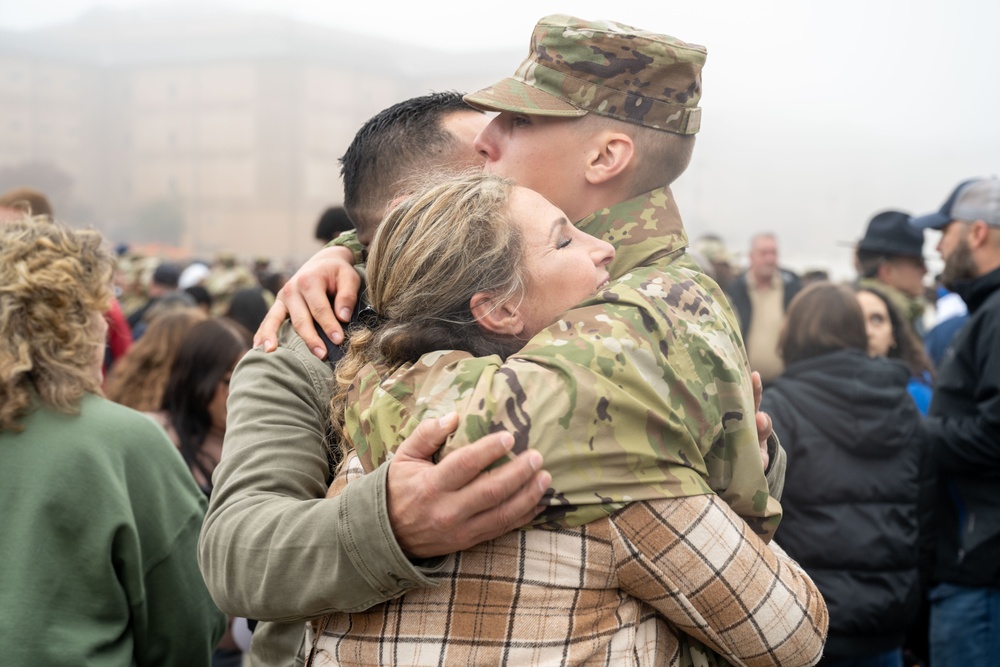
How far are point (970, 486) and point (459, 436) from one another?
3.50 m

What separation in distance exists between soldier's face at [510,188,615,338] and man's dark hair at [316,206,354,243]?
130 inches

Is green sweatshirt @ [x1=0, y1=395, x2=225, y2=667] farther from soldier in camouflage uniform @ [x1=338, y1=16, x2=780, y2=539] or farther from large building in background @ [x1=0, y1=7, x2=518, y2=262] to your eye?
large building in background @ [x1=0, y1=7, x2=518, y2=262]

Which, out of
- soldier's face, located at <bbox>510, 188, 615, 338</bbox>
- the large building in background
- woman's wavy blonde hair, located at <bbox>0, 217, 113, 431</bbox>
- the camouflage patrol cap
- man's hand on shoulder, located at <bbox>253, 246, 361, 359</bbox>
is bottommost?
the large building in background

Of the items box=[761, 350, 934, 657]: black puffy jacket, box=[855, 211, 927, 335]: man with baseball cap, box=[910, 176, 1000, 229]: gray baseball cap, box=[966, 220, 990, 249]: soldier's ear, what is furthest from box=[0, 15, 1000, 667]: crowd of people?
box=[855, 211, 927, 335]: man with baseball cap


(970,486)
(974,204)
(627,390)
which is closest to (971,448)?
(970,486)

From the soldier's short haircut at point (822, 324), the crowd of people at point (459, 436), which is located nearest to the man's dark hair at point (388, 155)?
the crowd of people at point (459, 436)

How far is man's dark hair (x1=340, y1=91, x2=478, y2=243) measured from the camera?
7.14 feet

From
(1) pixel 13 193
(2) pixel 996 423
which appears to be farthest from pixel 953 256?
(1) pixel 13 193

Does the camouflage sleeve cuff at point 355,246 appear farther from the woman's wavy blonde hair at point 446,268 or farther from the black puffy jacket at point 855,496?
the black puffy jacket at point 855,496

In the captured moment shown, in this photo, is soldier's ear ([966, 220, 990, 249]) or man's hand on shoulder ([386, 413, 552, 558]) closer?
man's hand on shoulder ([386, 413, 552, 558])

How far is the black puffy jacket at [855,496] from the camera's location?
367 centimetres

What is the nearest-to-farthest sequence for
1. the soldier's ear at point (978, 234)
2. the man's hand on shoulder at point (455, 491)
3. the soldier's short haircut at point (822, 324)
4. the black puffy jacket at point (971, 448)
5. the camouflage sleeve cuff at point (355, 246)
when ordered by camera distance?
1. the man's hand on shoulder at point (455, 491)
2. the camouflage sleeve cuff at point (355, 246)
3. the black puffy jacket at point (971, 448)
4. the soldier's short haircut at point (822, 324)
5. the soldier's ear at point (978, 234)

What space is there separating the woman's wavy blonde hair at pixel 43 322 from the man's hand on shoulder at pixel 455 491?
1.43 meters

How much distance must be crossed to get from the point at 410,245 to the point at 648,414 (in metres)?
0.51
